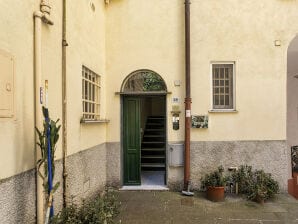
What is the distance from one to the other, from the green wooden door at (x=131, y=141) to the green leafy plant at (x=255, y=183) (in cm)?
259

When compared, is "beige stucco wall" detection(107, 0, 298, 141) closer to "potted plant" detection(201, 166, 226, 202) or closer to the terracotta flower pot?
"potted plant" detection(201, 166, 226, 202)

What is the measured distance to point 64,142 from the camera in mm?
4594

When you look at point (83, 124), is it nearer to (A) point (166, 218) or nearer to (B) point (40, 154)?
(B) point (40, 154)

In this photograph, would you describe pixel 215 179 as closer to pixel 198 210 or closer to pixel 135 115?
pixel 198 210

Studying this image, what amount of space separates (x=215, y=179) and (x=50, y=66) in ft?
15.2

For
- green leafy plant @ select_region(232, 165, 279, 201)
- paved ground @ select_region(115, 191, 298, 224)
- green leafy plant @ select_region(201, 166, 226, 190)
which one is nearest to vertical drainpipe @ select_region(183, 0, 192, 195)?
green leafy plant @ select_region(201, 166, 226, 190)

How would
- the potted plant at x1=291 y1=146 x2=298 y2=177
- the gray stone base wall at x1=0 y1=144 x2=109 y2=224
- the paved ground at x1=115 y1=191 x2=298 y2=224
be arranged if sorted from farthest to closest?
the potted plant at x1=291 y1=146 x2=298 y2=177
the paved ground at x1=115 y1=191 x2=298 y2=224
the gray stone base wall at x1=0 y1=144 x2=109 y2=224

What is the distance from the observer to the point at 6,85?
296 centimetres

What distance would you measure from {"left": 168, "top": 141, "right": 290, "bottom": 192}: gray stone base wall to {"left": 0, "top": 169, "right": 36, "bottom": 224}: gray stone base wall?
177 inches

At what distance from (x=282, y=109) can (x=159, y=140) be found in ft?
16.5

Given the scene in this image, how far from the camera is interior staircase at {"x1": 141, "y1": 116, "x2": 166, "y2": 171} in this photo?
923 cm

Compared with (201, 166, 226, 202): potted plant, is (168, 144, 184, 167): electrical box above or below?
above

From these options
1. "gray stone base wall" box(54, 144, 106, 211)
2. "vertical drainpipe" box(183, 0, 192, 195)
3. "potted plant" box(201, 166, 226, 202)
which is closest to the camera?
"gray stone base wall" box(54, 144, 106, 211)

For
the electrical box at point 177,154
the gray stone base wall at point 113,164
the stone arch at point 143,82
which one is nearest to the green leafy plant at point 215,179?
the electrical box at point 177,154
